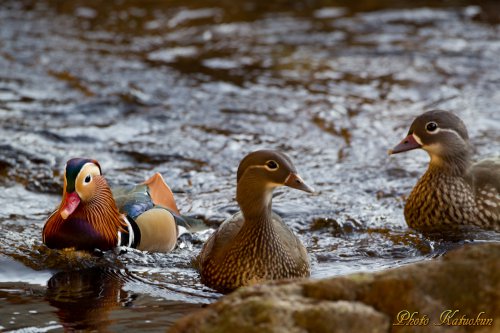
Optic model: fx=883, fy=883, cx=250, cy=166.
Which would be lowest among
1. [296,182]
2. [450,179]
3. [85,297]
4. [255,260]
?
[85,297]

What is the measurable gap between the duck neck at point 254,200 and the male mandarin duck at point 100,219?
1046 mm

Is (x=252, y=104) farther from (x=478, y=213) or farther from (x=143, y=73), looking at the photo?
(x=478, y=213)

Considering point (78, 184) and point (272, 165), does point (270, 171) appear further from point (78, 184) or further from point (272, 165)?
point (78, 184)

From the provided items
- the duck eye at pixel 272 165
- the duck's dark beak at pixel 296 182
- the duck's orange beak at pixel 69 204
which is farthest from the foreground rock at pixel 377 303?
the duck's orange beak at pixel 69 204

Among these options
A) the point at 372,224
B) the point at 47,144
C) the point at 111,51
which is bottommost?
the point at 372,224

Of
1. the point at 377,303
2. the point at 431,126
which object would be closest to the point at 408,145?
the point at 431,126

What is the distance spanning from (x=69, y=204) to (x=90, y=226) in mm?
233

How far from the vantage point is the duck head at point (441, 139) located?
254 inches

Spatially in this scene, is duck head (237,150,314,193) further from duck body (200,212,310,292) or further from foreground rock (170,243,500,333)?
foreground rock (170,243,500,333)

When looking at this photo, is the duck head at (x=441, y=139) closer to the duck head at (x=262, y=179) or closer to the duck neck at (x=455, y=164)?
the duck neck at (x=455, y=164)

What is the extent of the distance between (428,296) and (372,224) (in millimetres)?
3094

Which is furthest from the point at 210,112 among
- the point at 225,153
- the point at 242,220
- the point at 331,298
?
the point at 331,298

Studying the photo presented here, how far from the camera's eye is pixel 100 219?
20.0ft

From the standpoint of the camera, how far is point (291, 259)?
18.0 ft
